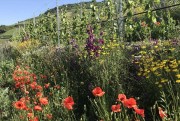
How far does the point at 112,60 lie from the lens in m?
6.43

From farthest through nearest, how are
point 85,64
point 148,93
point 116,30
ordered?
point 116,30 → point 85,64 → point 148,93

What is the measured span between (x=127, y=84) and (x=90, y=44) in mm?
2195

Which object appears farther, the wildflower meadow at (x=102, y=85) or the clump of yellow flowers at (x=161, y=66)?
the clump of yellow flowers at (x=161, y=66)

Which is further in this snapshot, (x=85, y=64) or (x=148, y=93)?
(x=85, y=64)

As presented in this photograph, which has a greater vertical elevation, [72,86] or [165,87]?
[165,87]

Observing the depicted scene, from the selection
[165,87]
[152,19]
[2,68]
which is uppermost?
[152,19]

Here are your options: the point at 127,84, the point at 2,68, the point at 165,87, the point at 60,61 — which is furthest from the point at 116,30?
the point at 165,87

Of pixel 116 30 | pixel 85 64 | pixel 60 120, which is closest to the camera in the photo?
pixel 60 120

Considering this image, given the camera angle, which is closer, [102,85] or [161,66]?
[161,66]

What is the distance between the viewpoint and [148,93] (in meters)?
5.17

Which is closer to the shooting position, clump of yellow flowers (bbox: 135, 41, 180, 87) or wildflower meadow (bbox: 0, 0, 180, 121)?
wildflower meadow (bbox: 0, 0, 180, 121)

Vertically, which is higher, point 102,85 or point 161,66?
point 161,66

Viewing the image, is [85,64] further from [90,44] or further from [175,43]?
[175,43]

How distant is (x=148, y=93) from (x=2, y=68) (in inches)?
253
